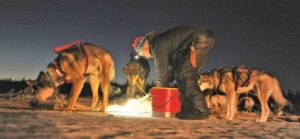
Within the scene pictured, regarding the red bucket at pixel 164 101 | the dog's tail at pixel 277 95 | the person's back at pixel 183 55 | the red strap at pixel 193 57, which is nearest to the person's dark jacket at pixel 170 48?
the person's back at pixel 183 55

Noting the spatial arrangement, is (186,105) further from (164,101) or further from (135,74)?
(135,74)

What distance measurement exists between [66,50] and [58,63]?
406 mm

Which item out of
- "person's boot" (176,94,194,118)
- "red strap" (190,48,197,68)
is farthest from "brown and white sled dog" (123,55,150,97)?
"red strap" (190,48,197,68)

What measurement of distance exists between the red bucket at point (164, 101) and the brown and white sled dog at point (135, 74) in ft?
17.1

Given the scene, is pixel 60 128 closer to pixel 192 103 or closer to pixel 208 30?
pixel 192 103

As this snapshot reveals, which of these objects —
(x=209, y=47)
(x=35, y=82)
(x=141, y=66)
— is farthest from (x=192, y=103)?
(x=141, y=66)

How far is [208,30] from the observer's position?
8.39 metres

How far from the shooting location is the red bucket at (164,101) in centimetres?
748

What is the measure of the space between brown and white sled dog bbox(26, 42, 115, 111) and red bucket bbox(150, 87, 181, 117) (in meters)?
1.54

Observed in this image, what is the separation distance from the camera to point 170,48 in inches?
324

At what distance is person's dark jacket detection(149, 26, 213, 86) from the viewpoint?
318 inches

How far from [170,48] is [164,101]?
1396mm

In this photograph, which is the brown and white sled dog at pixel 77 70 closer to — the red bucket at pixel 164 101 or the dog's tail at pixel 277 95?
the red bucket at pixel 164 101

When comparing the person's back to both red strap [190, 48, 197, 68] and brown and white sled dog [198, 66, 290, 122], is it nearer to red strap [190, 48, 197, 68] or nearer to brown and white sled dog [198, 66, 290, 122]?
red strap [190, 48, 197, 68]
